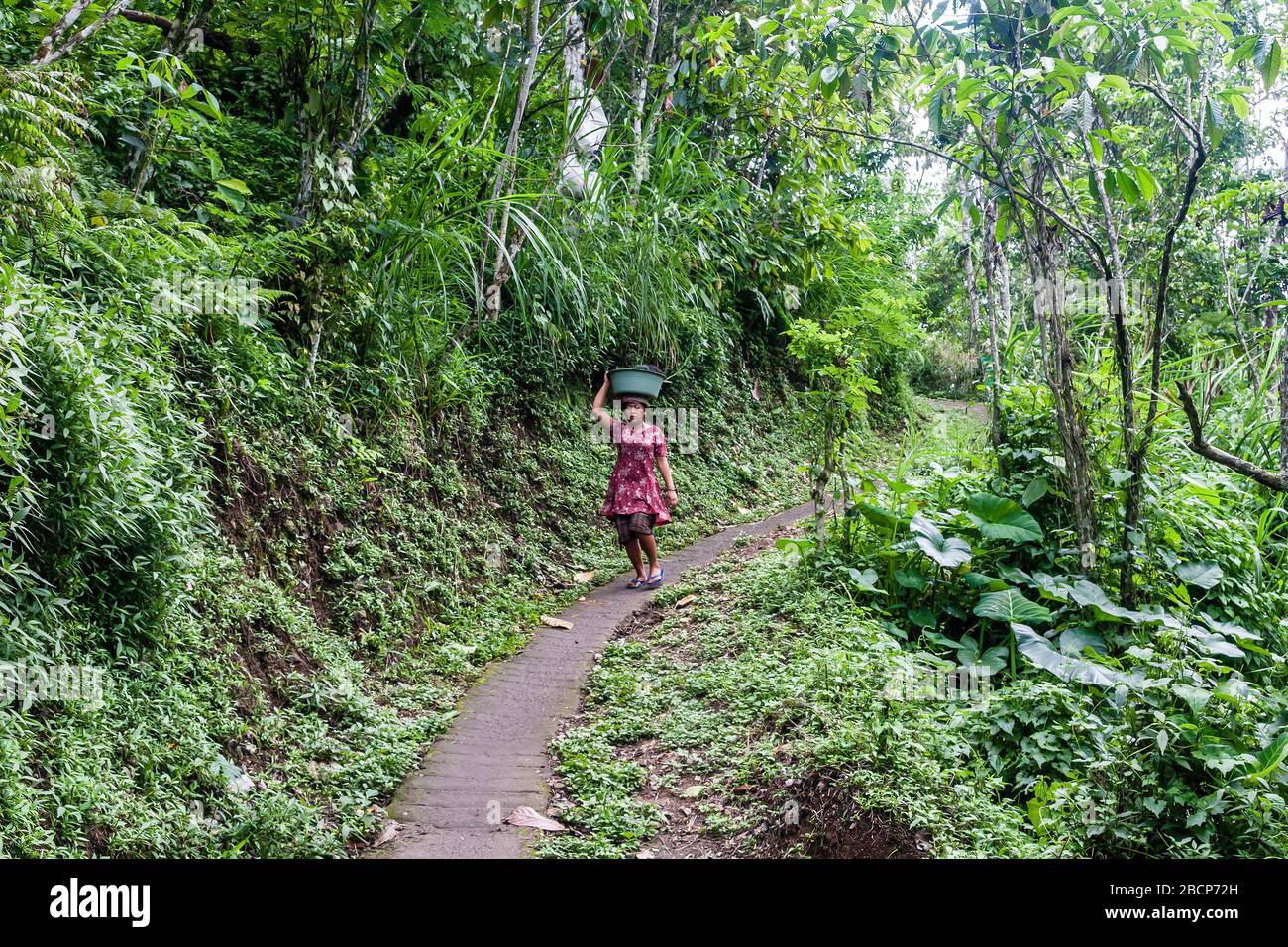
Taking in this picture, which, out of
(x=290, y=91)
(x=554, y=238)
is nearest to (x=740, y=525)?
(x=554, y=238)

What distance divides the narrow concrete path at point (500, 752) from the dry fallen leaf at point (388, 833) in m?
0.03

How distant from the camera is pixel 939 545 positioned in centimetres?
563

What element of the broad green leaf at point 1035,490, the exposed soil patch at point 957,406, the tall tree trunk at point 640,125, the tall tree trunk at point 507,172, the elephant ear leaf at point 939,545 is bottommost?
the elephant ear leaf at point 939,545

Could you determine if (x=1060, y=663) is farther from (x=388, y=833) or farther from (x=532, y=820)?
(x=388, y=833)

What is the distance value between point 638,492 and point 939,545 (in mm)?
2273

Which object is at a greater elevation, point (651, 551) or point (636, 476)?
point (636, 476)

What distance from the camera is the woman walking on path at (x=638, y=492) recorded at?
7047 mm

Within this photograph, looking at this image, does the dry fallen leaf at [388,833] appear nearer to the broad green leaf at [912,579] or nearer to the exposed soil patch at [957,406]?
the broad green leaf at [912,579]

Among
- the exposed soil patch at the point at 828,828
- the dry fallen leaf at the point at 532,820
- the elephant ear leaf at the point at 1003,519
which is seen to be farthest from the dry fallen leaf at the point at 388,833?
the elephant ear leaf at the point at 1003,519

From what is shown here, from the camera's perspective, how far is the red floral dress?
7.04 meters

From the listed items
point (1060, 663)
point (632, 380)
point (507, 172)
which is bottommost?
point (1060, 663)

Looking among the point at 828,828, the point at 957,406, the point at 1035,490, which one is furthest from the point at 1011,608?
the point at 957,406

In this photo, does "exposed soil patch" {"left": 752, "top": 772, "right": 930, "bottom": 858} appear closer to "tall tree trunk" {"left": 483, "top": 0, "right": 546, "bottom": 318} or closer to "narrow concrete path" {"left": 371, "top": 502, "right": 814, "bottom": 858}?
"narrow concrete path" {"left": 371, "top": 502, "right": 814, "bottom": 858}

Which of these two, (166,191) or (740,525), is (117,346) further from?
(740,525)
